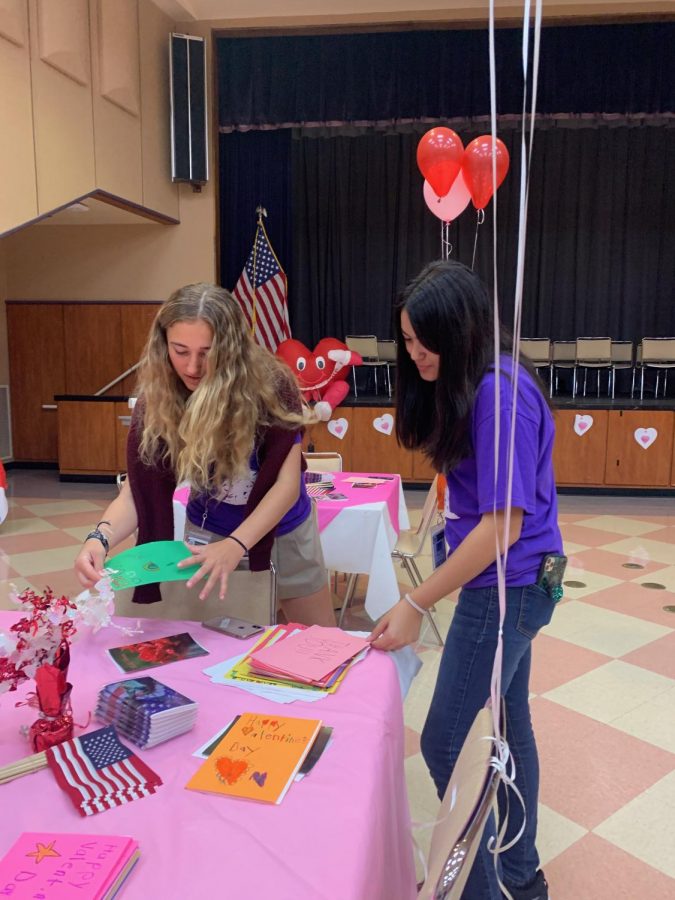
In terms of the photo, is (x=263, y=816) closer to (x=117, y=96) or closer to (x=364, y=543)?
(x=364, y=543)

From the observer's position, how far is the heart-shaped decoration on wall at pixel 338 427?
7.11m

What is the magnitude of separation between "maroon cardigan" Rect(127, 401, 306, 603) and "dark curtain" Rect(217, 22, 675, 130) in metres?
6.86

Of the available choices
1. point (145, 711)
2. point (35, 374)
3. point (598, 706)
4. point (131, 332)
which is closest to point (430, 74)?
point (131, 332)

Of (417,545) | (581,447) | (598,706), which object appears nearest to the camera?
(598,706)

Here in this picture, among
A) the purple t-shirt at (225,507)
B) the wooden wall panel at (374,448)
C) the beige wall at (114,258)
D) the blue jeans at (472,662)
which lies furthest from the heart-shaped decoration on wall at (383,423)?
the blue jeans at (472,662)

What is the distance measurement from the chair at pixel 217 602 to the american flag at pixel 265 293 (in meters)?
6.70

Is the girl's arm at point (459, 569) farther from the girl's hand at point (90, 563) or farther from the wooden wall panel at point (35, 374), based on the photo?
the wooden wall panel at point (35, 374)

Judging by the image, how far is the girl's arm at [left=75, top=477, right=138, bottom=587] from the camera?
1.48 metres

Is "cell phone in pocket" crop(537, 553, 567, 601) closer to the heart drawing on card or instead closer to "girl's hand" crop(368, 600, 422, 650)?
"girl's hand" crop(368, 600, 422, 650)

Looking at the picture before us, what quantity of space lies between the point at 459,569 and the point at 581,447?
19.6 ft

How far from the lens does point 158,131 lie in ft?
24.4

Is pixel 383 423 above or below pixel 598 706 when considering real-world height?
above

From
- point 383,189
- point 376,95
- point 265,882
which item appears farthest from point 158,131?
point 265,882

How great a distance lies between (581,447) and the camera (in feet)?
22.5
